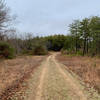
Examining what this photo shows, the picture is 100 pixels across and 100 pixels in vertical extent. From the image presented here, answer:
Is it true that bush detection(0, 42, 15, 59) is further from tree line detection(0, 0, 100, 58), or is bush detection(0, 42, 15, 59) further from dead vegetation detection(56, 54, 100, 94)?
dead vegetation detection(56, 54, 100, 94)

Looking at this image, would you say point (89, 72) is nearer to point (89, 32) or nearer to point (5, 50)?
point (5, 50)

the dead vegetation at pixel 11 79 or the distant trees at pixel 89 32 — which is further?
the distant trees at pixel 89 32

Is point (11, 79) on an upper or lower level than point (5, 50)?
lower

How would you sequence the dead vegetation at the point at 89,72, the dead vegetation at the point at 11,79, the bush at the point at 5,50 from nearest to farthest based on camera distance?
the dead vegetation at the point at 11,79, the dead vegetation at the point at 89,72, the bush at the point at 5,50

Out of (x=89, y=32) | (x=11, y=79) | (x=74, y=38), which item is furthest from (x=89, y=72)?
(x=74, y=38)

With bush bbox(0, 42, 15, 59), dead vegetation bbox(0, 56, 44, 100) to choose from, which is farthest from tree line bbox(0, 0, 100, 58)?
dead vegetation bbox(0, 56, 44, 100)

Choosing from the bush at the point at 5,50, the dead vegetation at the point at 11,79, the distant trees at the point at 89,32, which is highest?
the distant trees at the point at 89,32

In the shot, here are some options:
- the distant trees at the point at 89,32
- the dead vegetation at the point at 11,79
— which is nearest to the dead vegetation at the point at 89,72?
the dead vegetation at the point at 11,79

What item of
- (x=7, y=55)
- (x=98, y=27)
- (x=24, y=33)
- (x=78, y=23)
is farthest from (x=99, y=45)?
(x=24, y=33)

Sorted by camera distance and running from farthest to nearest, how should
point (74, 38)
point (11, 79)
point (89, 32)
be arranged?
point (74, 38), point (89, 32), point (11, 79)

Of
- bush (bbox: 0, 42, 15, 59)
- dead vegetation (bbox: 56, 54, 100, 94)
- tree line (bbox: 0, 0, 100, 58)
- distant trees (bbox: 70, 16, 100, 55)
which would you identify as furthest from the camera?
distant trees (bbox: 70, 16, 100, 55)

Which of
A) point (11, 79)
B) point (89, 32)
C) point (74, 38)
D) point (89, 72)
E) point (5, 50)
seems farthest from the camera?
point (74, 38)

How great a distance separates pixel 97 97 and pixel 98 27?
800 inches

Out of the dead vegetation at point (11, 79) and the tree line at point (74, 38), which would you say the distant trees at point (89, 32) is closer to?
the tree line at point (74, 38)
